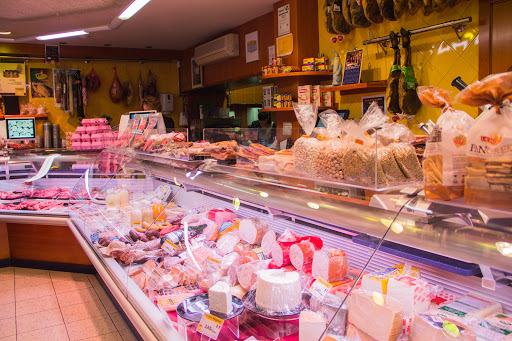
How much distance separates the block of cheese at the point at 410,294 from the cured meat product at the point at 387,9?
11.4 feet

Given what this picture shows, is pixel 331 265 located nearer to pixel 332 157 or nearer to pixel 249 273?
pixel 249 273

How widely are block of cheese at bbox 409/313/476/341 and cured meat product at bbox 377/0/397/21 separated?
3.63 m

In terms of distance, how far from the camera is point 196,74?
9.14 meters

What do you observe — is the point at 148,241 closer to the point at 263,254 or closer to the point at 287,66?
the point at 263,254

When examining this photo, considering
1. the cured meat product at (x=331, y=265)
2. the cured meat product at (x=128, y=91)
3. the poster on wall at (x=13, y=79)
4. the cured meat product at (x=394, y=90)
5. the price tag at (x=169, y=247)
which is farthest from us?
the cured meat product at (x=128, y=91)

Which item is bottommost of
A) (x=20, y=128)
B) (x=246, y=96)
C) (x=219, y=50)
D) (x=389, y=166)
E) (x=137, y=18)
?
(x=389, y=166)

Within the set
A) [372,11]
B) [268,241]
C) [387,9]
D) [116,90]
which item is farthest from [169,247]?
[116,90]

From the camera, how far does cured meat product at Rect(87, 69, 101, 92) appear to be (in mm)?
9281

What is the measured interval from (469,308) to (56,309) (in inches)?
138

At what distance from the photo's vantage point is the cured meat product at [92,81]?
928 centimetres

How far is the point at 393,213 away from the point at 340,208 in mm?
186

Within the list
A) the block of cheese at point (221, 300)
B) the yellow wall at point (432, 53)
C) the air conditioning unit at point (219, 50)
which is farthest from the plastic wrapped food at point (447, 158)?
the air conditioning unit at point (219, 50)

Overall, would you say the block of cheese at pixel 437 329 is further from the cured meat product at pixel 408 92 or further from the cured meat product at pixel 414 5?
the cured meat product at pixel 414 5

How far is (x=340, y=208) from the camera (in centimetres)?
133
